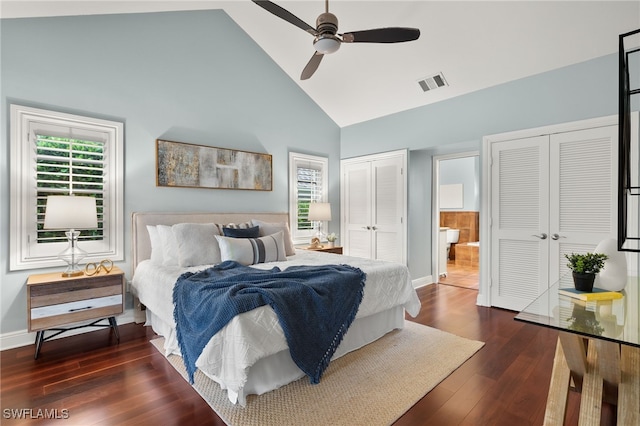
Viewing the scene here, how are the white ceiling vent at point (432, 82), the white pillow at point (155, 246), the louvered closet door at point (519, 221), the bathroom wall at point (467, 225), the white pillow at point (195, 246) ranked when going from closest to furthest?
1. the white pillow at point (195, 246)
2. the white pillow at point (155, 246)
3. the louvered closet door at point (519, 221)
4. the white ceiling vent at point (432, 82)
5. the bathroom wall at point (467, 225)

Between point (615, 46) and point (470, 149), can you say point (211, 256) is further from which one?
point (615, 46)

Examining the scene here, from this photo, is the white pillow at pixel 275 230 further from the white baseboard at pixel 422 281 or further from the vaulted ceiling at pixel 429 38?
the vaulted ceiling at pixel 429 38

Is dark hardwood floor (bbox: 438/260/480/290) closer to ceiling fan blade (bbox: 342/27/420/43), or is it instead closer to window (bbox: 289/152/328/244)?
window (bbox: 289/152/328/244)

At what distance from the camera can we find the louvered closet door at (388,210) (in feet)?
16.2

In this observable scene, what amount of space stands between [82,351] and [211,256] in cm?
132

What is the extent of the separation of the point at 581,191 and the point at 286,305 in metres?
3.33

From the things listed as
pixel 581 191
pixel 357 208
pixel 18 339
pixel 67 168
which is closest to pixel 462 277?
pixel 357 208

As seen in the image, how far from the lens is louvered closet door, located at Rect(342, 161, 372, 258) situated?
17.8 ft

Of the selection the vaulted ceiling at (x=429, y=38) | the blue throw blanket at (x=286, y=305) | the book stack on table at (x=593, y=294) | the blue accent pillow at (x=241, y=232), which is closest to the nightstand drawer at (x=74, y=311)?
the blue throw blanket at (x=286, y=305)

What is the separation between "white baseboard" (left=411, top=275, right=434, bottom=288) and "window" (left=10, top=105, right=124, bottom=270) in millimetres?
3999

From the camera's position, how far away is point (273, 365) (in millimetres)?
2162

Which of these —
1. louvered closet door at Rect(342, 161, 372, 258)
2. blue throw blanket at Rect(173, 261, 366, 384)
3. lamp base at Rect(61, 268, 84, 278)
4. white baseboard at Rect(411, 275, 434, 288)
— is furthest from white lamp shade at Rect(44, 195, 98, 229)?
white baseboard at Rect(411, 275, 434, 288)

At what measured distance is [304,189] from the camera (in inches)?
210

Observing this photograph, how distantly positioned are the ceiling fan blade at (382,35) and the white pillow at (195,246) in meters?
2.30
